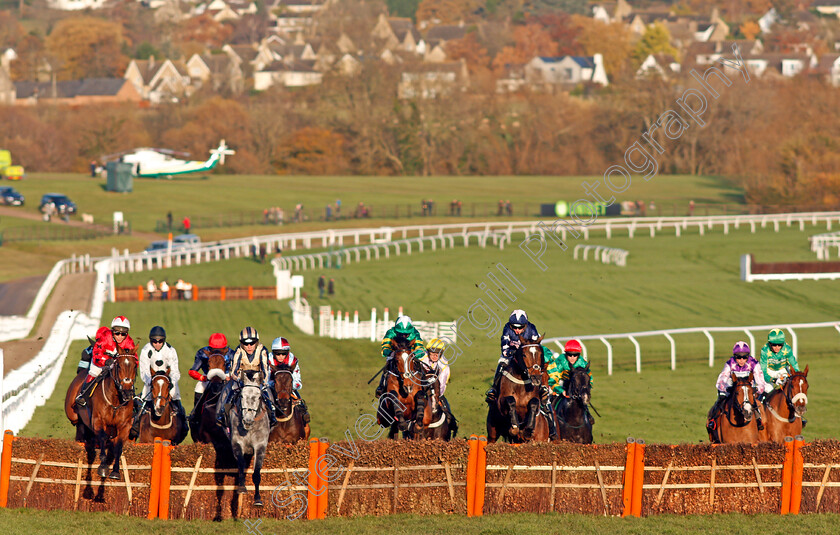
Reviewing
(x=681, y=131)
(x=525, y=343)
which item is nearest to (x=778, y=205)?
(x=681, y=131)

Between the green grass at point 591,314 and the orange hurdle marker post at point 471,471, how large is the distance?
4375 mm

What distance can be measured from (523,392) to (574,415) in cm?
126

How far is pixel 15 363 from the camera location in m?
20.0

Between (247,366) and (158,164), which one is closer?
(247,366)

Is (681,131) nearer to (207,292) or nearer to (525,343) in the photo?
(207,292)

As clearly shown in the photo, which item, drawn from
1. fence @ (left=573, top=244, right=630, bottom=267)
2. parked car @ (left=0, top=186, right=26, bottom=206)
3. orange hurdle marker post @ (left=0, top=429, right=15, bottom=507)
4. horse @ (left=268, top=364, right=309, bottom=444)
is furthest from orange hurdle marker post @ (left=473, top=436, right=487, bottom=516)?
parked car @ (left=0, top=186, right=26, bottom=206)

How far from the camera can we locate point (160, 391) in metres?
11.5

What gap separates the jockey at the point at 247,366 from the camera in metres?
11.1

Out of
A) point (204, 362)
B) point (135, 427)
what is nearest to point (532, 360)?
point (204, 362)

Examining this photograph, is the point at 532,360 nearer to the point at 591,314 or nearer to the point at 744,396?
the point at 744,396

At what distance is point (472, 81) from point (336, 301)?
6883cm

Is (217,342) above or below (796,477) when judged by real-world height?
above

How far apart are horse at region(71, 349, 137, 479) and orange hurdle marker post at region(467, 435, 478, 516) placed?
3.41 meters

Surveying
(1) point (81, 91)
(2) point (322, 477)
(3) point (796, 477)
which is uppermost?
(1) point (81, 91)
